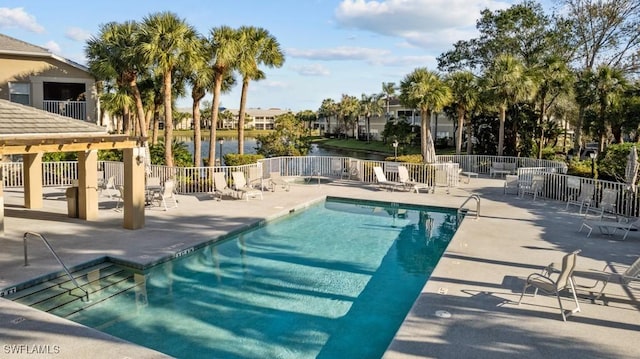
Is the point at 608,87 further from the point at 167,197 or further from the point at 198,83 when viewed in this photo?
the point at 167,197

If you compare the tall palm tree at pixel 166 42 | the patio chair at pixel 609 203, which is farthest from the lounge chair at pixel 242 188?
the patio chair at pixel 609 203

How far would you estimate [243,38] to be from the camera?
866 inches

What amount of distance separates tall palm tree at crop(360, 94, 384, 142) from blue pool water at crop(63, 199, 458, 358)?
59455 mm

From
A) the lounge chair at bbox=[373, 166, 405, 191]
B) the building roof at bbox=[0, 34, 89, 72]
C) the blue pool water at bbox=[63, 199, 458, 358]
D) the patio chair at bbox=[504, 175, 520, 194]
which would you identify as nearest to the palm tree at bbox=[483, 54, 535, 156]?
the patio chair at bbox=[504, 175, 520, 194]

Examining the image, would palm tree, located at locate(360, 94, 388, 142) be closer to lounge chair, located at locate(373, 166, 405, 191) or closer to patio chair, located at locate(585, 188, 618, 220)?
lounge chair, located at locate(373, 166, 405, 191)

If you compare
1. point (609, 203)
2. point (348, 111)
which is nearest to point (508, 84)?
point (609, 203)

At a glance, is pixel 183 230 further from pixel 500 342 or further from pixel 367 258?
pixel 500 342

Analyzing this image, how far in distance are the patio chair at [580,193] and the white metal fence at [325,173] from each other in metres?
0.07

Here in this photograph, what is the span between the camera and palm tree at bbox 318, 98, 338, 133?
89469mm

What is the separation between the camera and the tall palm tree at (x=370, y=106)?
7112cm

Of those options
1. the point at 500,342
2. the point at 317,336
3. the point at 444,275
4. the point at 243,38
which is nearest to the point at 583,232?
the point at 444,275

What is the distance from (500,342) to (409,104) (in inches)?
763

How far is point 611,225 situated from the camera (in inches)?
435

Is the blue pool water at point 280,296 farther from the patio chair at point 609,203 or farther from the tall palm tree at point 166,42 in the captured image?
the tall palm tree at point 166,42
